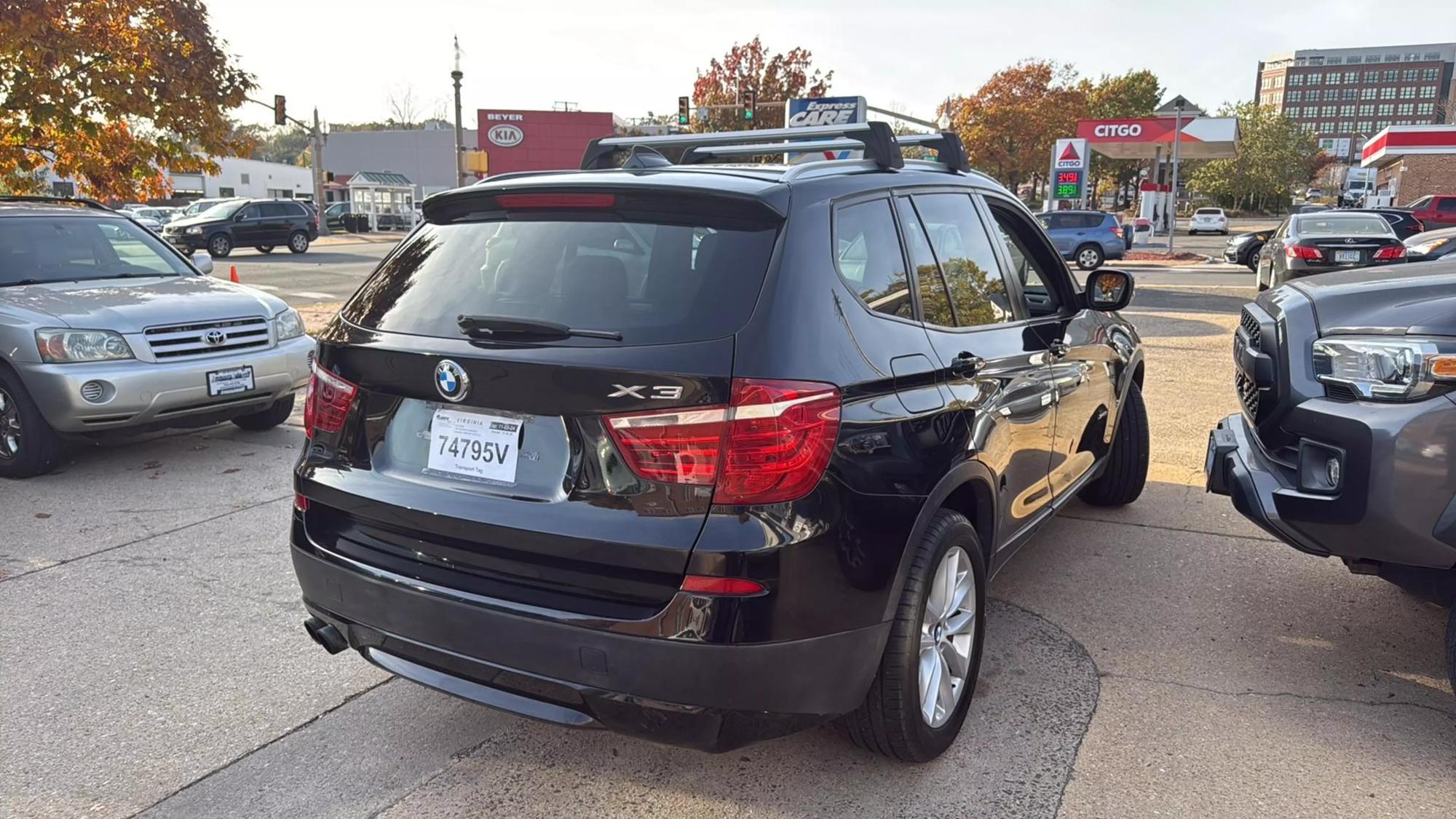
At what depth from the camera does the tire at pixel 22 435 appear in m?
6.00

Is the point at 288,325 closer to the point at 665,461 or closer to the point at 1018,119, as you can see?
Result: the point at 665,461

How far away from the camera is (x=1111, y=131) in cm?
4072

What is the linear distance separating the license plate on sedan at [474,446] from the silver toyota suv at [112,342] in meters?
4.22

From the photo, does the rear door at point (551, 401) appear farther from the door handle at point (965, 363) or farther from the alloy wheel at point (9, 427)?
the alloy wheel at point (9, 427)

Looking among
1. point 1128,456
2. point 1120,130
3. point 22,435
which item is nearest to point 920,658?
point 1128,456

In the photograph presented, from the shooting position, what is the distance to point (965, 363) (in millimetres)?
3131

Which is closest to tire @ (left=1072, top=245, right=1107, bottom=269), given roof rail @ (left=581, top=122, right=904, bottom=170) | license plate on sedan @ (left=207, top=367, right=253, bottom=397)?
license plate on sedan @ (left=207, top=367, right=253, bottom=397)

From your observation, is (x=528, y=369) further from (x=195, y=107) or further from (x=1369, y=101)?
(x=1369, y=101)

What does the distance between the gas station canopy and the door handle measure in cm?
3882

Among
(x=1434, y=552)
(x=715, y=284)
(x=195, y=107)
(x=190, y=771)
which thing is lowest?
(x=190, y=771)

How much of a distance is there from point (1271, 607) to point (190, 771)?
4.02 meters

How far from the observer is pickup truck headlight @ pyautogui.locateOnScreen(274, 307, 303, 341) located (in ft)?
22.4

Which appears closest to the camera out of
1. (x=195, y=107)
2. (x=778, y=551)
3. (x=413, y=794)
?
(x=778, y=551)

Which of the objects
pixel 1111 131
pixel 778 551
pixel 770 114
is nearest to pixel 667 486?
pixel 778 551
